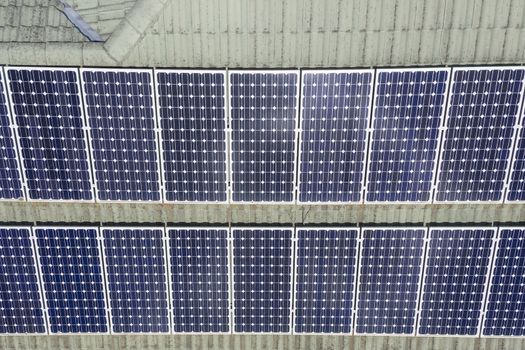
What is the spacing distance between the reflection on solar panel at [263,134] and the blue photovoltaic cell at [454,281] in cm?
613

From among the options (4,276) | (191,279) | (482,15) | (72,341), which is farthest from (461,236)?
(4,276)

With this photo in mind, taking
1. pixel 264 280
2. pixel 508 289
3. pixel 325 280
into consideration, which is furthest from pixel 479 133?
pixel 264 280

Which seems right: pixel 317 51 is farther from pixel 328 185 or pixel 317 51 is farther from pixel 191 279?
pixel 191 279

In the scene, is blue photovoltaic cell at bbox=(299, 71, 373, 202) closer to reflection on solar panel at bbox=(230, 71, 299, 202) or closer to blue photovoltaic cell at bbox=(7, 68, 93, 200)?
reflection on solar panel at bbox=(230, 71, 299, 202)

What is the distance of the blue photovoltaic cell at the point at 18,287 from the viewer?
19.5 meters

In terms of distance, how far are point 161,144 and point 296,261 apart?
22.0ft

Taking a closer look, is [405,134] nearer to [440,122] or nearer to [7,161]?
[440,122]

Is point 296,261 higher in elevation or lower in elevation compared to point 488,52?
lower

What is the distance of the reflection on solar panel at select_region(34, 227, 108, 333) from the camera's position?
19500mm

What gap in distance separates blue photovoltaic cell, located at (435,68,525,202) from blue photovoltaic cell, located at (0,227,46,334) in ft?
51.0

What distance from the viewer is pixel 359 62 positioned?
17.8 metres

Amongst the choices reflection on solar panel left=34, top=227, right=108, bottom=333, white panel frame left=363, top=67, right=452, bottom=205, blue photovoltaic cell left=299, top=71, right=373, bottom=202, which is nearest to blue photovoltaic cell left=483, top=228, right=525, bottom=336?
white panel frame left=363, top=67, right=452, bottom=205

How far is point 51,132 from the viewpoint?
1795 cm

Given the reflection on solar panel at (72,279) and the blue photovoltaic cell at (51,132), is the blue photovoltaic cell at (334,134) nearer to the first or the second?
the blue photovoltaic cell at (51,132)
